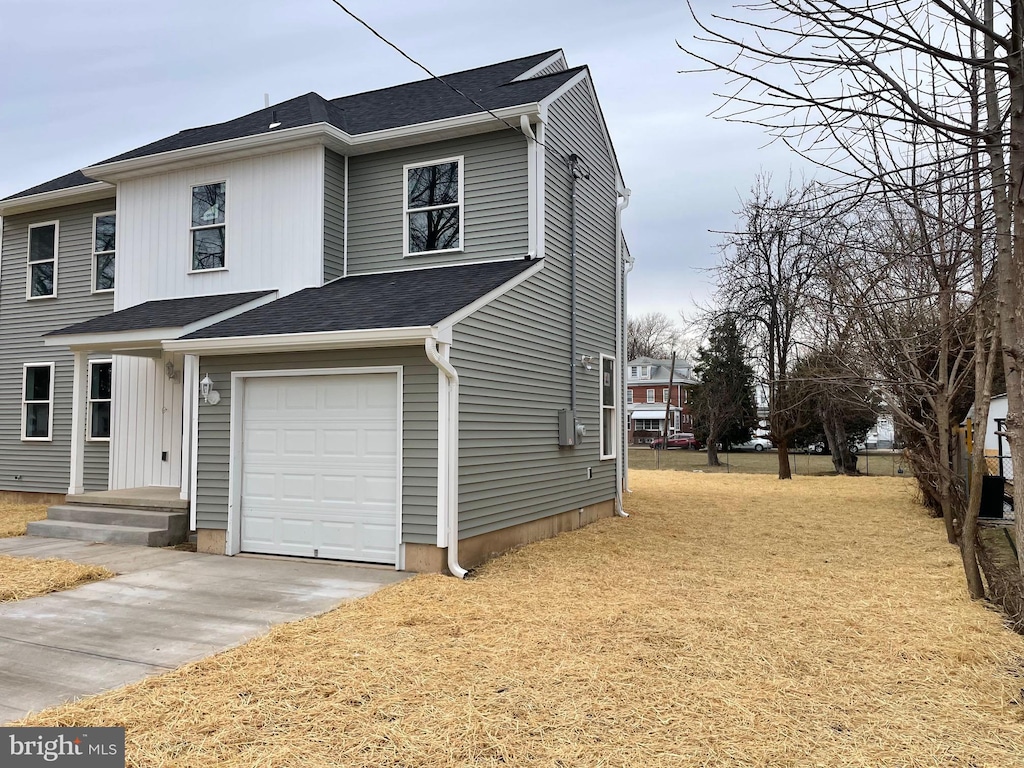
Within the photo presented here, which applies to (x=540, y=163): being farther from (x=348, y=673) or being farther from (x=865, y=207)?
(x=348, y=673)

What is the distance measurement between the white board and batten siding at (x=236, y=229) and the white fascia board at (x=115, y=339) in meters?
1.46

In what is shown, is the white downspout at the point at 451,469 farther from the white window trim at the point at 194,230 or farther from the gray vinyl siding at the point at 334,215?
the white window trim at the point at 194,230

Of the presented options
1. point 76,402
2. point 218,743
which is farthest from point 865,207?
point 76,402

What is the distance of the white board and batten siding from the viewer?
10.5 m

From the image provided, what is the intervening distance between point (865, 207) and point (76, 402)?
11258 mm

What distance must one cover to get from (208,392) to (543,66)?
807 cm

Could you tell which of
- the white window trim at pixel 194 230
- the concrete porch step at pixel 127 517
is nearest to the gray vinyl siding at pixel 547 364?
the concrete porch step at pixel 127 517

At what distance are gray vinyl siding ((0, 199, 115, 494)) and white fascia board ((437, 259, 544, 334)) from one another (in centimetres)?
780

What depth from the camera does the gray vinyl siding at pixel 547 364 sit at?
8156 millimetres

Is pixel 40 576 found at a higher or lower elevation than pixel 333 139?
lower

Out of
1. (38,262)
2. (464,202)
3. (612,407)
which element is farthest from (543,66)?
(38,262)

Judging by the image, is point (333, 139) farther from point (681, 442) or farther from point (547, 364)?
point (681, 442)

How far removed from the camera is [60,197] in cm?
1297

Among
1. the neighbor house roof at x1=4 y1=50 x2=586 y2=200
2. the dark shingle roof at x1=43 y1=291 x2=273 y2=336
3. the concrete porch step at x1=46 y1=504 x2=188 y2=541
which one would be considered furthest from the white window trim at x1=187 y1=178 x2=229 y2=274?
the concrete porch step at x1=46 y1=504 x2=188 y2=541
